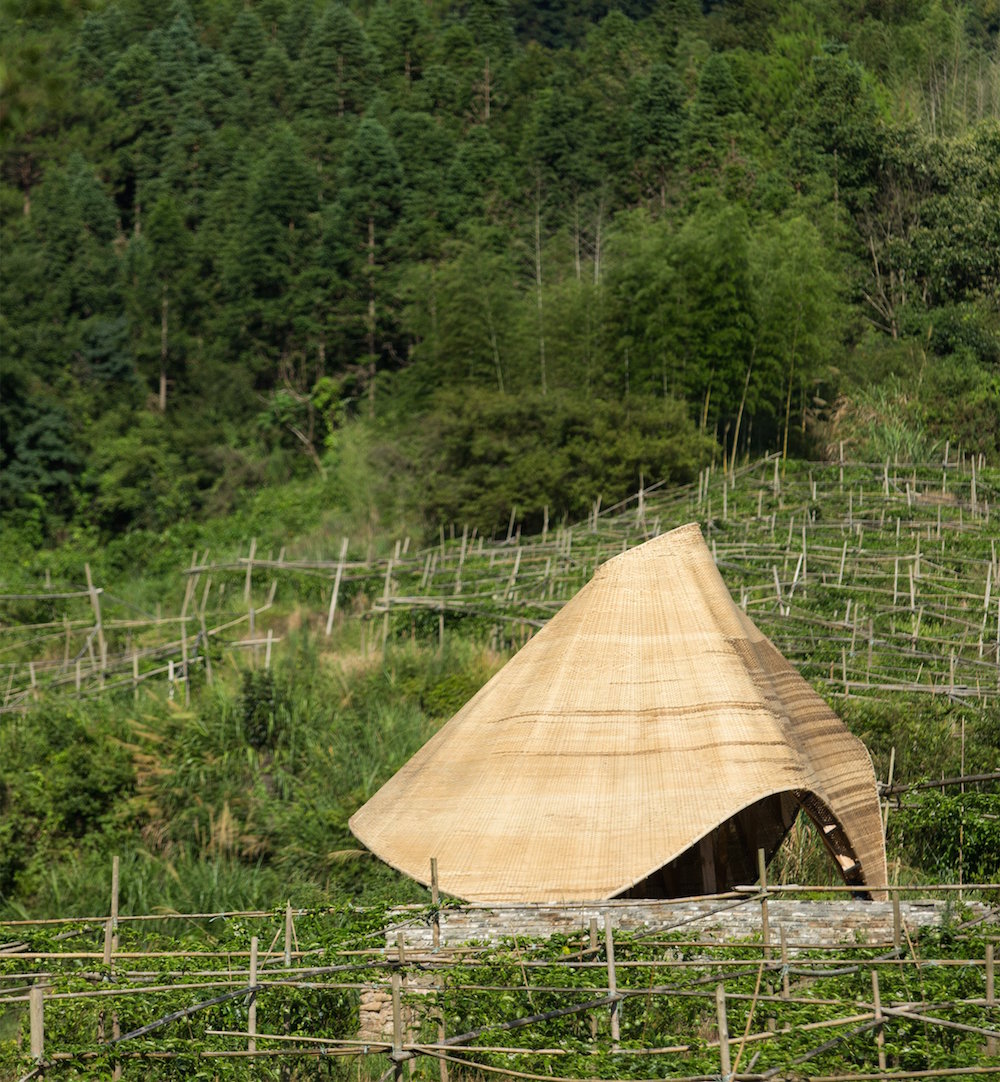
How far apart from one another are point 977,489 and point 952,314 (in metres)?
5.41

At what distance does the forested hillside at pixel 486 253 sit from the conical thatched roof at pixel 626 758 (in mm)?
11564

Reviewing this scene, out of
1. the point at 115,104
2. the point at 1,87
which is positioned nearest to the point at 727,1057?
the point at 1,87

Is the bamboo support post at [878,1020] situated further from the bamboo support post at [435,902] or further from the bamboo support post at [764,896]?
the bamboo support post at [435,902]

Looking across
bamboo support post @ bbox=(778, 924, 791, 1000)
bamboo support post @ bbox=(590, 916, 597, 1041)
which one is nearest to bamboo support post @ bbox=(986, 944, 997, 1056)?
bamboo support post @ bbox=(778, 924, 791, 1000)

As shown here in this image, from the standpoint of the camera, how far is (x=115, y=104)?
33812mm

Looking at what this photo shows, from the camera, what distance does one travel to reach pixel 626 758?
6242 mm

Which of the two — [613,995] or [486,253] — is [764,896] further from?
[486,253]

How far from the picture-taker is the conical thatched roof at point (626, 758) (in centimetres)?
593

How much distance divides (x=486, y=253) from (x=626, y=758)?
1760cm

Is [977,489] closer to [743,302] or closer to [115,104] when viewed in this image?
[743,302]

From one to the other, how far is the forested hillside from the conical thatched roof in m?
11.6

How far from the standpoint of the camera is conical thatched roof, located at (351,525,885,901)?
5.93m

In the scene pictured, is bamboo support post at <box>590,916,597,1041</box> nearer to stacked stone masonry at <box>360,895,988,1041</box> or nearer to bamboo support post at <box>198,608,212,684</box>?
stacked stone masonry at <box>360,895,988,1041</box>

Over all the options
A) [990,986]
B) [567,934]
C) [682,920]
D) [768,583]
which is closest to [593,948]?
[567,934]
